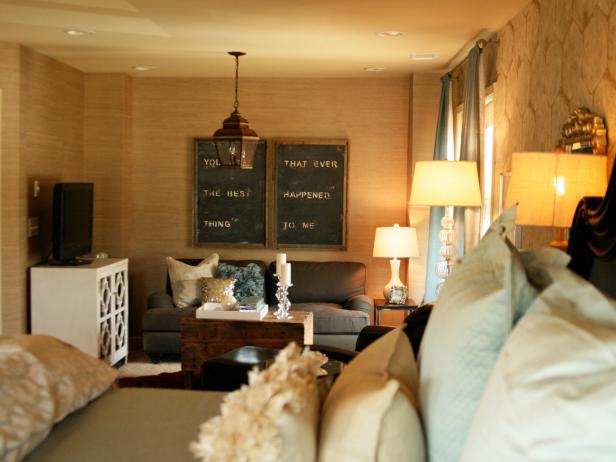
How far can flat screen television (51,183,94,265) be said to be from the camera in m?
6.25

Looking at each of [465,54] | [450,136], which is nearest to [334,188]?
[450,136]

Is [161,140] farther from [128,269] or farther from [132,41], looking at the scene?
[132,41]

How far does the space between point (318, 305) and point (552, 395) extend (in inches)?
236

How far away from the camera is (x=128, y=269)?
25.2 feet

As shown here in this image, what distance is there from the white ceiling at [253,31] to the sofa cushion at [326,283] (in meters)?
1.81

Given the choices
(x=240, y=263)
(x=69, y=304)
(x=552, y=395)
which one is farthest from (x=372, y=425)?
(x=240, y=263)

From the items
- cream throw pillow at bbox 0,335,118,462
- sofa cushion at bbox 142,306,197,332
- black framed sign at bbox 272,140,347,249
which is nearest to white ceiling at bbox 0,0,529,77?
black framed sign at bbox 272,140,347,249

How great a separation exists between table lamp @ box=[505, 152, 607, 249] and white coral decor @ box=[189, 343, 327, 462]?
1.67m

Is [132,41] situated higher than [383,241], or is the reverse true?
[132,41]

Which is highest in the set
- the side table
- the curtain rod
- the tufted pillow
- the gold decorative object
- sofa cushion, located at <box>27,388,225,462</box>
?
the curtain rod

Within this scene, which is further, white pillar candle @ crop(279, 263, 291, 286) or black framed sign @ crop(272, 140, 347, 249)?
black framed sign @ crop(272, 140, 347, 249)

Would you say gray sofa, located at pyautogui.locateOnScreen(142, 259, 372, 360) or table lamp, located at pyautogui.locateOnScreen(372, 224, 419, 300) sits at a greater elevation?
table lamp, located at pyautogui.locateOnScreen(372, 224, 419, 300)

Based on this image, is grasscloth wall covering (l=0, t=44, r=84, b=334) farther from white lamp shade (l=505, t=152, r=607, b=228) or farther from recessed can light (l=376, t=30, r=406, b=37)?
white lamp shade (l=505, t=152, r=607, b=228)

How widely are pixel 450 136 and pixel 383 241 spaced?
1.07 metres
